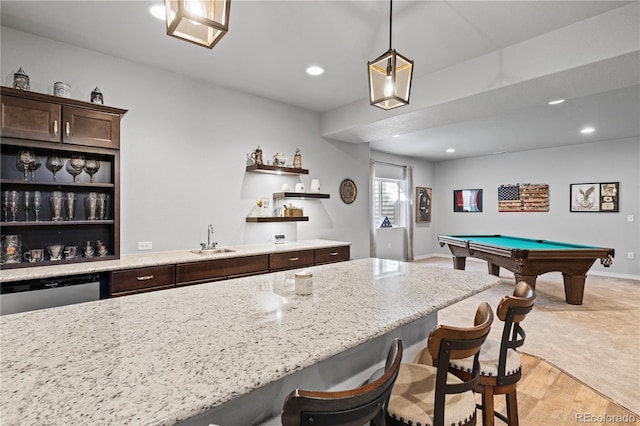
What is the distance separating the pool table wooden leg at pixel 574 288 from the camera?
440 cm

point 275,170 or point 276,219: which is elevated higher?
point 275,170

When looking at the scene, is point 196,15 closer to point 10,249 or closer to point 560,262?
point 10,249

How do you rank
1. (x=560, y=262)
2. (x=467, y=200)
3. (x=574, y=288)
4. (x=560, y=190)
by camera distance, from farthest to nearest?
(x=467, y=200) < (x=560, y=190) < (x=574, y=288) < (x=560, y=262)

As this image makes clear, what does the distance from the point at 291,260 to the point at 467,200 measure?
667 cm

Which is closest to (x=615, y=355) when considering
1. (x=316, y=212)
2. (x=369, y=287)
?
(x=369, y=287)

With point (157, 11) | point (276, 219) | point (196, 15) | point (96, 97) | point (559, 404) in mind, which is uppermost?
point (157, 11)

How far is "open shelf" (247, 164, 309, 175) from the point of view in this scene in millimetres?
4022

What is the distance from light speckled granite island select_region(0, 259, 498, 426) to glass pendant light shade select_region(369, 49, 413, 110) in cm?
118

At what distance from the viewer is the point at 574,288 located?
4441 millimetres

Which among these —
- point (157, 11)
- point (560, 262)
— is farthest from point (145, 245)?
point (560, 262)

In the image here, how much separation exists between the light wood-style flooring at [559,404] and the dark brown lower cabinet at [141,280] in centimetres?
264

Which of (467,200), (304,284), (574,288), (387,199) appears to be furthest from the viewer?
(467,200)

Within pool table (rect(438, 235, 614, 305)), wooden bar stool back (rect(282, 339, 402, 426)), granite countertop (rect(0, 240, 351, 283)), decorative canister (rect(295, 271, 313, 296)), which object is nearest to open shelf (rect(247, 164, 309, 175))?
granite countertop (rect(0, 240, 351, 283))

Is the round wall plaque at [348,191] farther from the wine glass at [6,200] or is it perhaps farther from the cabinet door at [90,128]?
the wine glass at [6,200]
